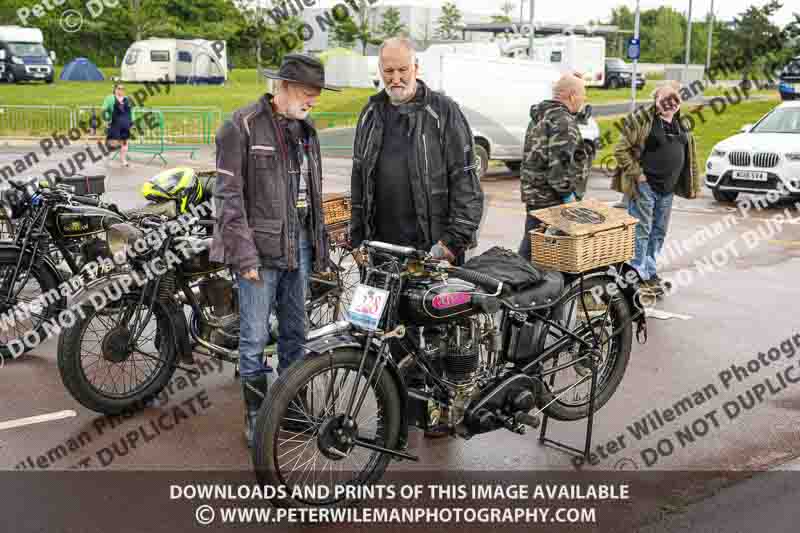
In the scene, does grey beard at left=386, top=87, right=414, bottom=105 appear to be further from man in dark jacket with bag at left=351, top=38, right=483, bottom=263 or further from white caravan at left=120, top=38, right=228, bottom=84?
white caravan at left=120, top=38, right=228, bottom=84

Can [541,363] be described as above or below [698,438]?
above

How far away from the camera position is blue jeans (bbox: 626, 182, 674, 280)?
826 centimetres

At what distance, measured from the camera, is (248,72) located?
57.7 m

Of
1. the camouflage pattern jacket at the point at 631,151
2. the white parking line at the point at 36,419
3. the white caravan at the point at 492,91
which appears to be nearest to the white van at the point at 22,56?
the white caravan at the point at 492,91

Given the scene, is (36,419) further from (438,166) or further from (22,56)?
(22,56)

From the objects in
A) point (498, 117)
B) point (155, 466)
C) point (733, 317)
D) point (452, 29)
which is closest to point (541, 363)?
point (155, 466)

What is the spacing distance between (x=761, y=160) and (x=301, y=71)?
36.7 feet

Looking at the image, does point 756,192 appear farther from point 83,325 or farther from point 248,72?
point 248,72

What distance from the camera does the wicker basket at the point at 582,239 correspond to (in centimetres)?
475

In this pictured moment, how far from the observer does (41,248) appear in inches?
249

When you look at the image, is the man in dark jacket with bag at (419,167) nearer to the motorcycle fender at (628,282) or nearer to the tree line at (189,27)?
the motorcycle fender at (628,282)

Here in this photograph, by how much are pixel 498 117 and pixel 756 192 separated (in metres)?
5.07

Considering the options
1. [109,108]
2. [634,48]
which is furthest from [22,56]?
[634,48]

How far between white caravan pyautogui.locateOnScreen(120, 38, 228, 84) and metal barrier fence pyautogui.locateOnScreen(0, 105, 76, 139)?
Answer: 21.1m
